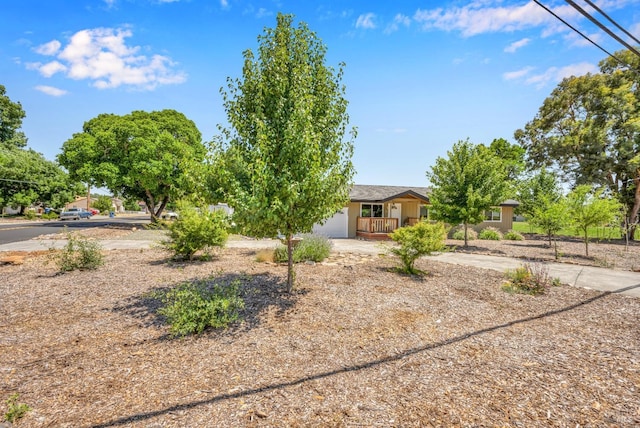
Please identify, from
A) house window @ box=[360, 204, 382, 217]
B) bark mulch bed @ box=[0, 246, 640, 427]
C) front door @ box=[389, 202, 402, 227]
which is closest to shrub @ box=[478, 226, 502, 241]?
front door @ box=[389, 202, 402, 227]

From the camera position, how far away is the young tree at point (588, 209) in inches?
436

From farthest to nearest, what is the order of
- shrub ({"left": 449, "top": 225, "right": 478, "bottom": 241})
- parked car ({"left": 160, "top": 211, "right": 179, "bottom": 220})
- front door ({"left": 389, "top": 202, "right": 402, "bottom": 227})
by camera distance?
front door ({"left": 389, "top": 202, "right": 402, "bottom": 227}), shrub ({"left": 449, "top": 225, "right": 478, "bottom": 241}), parked car ({"left": 160, "top": 211, "right": 179, "bottom": 220})

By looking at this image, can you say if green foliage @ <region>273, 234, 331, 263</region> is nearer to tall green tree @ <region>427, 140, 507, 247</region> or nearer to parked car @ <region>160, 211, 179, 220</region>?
parked car @ <region>160, 211, 179, 220</region>

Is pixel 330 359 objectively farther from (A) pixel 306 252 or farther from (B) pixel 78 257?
(B) pixel 78 257

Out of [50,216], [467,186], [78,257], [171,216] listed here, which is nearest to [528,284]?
[467,186]

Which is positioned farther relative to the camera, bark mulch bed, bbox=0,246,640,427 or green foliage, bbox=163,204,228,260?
green foliage, bbox=163,204,228,260

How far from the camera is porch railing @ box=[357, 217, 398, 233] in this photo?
19547 mm

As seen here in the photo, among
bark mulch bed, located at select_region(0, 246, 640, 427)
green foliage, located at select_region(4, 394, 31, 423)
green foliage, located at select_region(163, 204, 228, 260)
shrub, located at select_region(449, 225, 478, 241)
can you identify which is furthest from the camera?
shrub, located at select_region(449, 225, 478, 241)

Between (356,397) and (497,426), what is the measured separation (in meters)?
1.20

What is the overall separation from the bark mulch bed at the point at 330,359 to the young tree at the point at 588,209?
643 cm

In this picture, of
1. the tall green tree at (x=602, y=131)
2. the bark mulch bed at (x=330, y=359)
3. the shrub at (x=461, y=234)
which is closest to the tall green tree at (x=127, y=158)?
the bark mulch bed at (x=330, y=359)

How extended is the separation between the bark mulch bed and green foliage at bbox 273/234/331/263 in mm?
2760

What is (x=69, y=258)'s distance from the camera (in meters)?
7.67

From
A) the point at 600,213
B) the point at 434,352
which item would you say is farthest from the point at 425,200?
the point at 434,352
